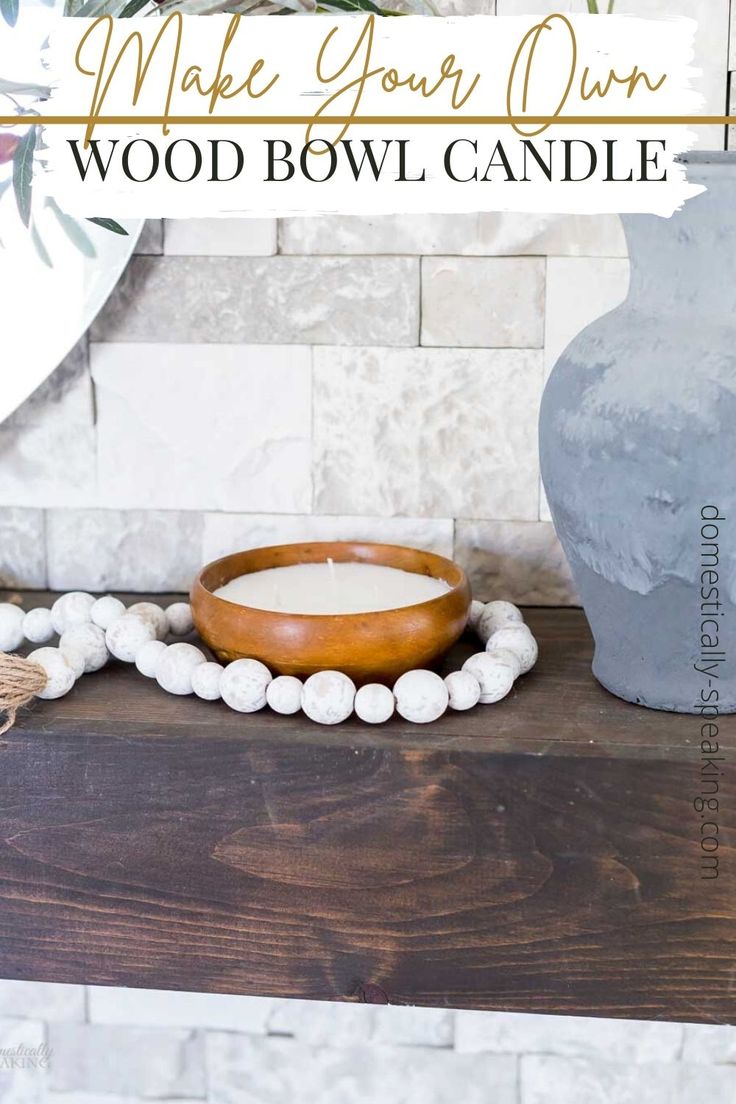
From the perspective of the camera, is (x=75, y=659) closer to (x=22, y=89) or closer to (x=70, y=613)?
(x=70, y=613)

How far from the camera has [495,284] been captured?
89 cm

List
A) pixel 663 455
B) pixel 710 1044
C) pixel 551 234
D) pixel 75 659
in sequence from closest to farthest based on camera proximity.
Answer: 1. pixel 663 455
2. pixel 75 659
3. pixel 551 234
4. pixel 710 1044

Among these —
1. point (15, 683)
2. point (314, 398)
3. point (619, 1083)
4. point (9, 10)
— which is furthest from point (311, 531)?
point (619, 1083)

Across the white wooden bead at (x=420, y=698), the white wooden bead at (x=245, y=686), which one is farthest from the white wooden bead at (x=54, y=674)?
the white wooden bead at (x=420, y=698)

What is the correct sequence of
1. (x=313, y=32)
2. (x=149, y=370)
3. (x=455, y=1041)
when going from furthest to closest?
(x=455, y=1041)
(x=149, y=370)
(x=313, y=32)

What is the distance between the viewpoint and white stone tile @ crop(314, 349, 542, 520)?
90 centimetres

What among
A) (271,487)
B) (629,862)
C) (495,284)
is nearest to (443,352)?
(495,284)

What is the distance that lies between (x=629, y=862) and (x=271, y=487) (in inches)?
16.9

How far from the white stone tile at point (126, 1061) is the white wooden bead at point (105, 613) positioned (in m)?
0.45

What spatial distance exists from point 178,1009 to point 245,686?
1.63ft

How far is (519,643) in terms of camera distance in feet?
2.49

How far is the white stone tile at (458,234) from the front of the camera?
2.86ft

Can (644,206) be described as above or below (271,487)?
above

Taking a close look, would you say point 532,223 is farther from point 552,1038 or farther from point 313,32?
point 552,1038
